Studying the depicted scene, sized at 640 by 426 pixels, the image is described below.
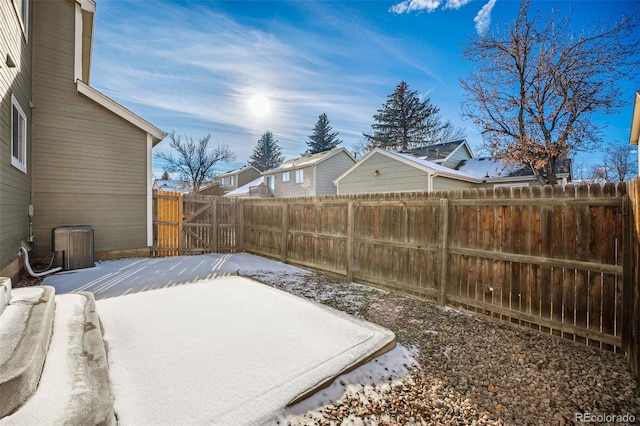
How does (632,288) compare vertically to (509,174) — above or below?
below

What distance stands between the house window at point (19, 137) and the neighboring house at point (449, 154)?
57.8 feet

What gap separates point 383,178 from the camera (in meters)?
14.1

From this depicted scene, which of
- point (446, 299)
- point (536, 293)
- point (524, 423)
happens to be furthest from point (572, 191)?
point (524, 423)

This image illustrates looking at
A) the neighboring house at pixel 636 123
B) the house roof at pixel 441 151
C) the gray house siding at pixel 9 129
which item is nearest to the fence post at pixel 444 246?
the neighboring house at pixel 636 123

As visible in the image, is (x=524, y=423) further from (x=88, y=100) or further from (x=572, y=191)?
(x=88, y=100)

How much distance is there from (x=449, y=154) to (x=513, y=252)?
15.4 meters

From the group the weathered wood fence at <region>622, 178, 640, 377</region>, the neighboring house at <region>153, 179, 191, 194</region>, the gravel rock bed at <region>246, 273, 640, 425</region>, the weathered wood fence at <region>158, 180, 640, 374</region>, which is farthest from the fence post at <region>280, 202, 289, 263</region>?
the neighboring house at <region>153, 179, 191, 194</region>

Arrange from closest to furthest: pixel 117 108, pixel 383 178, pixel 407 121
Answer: pixel 117 108 → pixel 383 178 → pixel 407 121

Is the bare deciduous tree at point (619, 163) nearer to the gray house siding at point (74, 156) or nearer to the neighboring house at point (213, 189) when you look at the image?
the gray house siding at point (74, 156)

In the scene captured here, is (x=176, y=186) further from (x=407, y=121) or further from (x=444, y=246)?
(x=444, y=246)

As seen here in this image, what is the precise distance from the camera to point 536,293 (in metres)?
3.67

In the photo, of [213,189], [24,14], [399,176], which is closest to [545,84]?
[399,176]

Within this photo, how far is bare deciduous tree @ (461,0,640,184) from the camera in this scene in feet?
35.7

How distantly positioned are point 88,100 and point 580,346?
1125 centimetres
